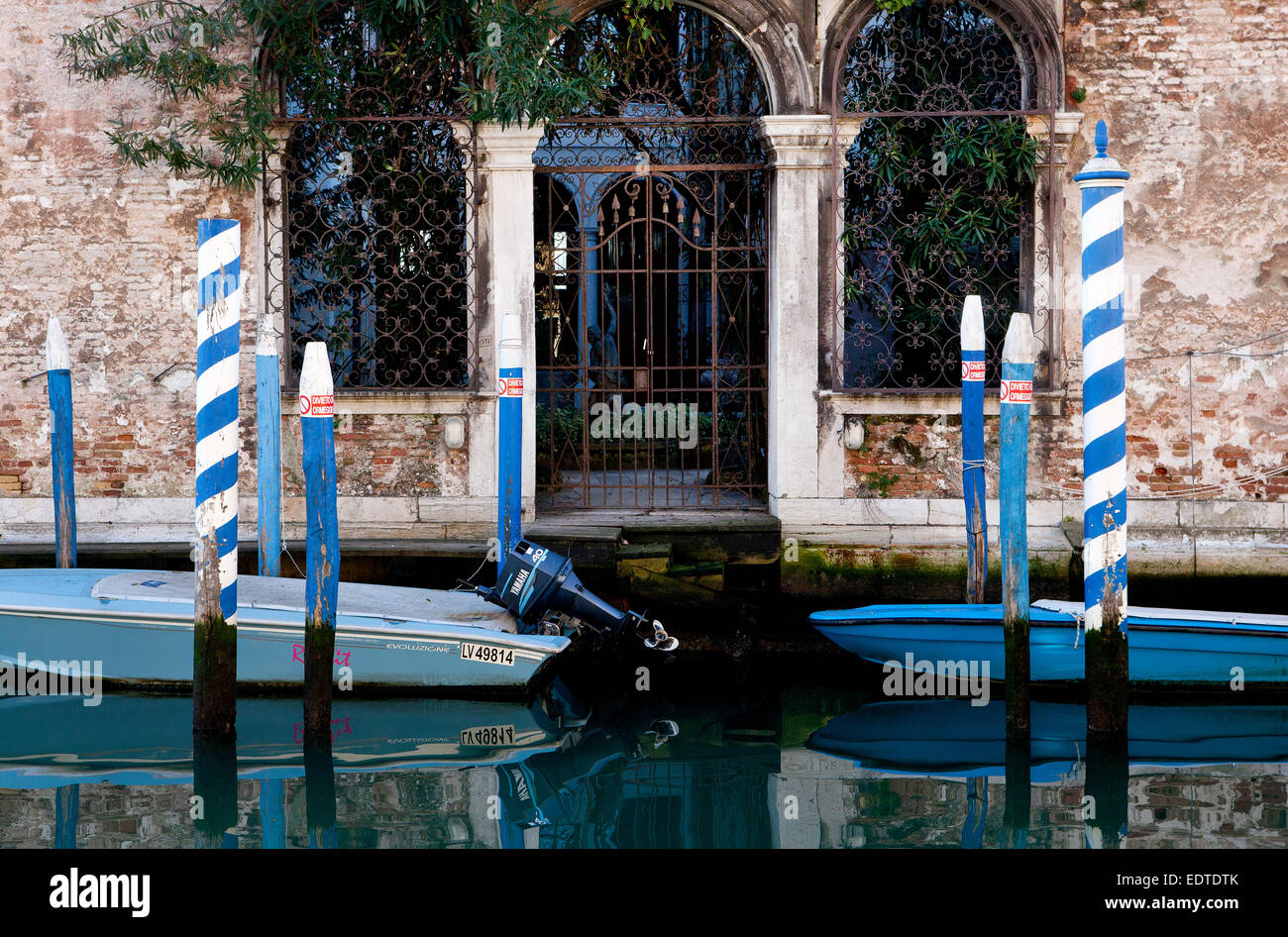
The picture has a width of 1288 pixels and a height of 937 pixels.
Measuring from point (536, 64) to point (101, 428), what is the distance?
300 centimetres

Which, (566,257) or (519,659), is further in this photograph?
(566,257)

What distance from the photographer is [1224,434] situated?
6766mm

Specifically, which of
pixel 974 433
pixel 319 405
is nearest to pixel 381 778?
pixel 319 405

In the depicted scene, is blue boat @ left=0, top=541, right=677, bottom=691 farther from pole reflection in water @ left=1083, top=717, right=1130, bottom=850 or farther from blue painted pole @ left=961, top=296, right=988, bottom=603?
pole reflection in water @ left=1083, top=717, right=1130, bottom=850

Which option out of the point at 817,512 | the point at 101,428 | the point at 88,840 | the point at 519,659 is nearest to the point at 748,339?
the point at 817,512

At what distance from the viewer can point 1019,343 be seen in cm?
530

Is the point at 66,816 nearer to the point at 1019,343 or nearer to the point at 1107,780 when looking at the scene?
the point at 1107,780

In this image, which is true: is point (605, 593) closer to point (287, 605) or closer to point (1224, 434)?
point (287, 605)

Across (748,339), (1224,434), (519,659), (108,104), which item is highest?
(108,104)

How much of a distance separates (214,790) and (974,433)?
3600 millimetres

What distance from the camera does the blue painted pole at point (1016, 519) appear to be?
491cm

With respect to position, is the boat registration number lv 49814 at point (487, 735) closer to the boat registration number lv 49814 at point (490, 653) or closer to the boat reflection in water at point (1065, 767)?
the boat registration number lv 49814 at point (490, 653)
